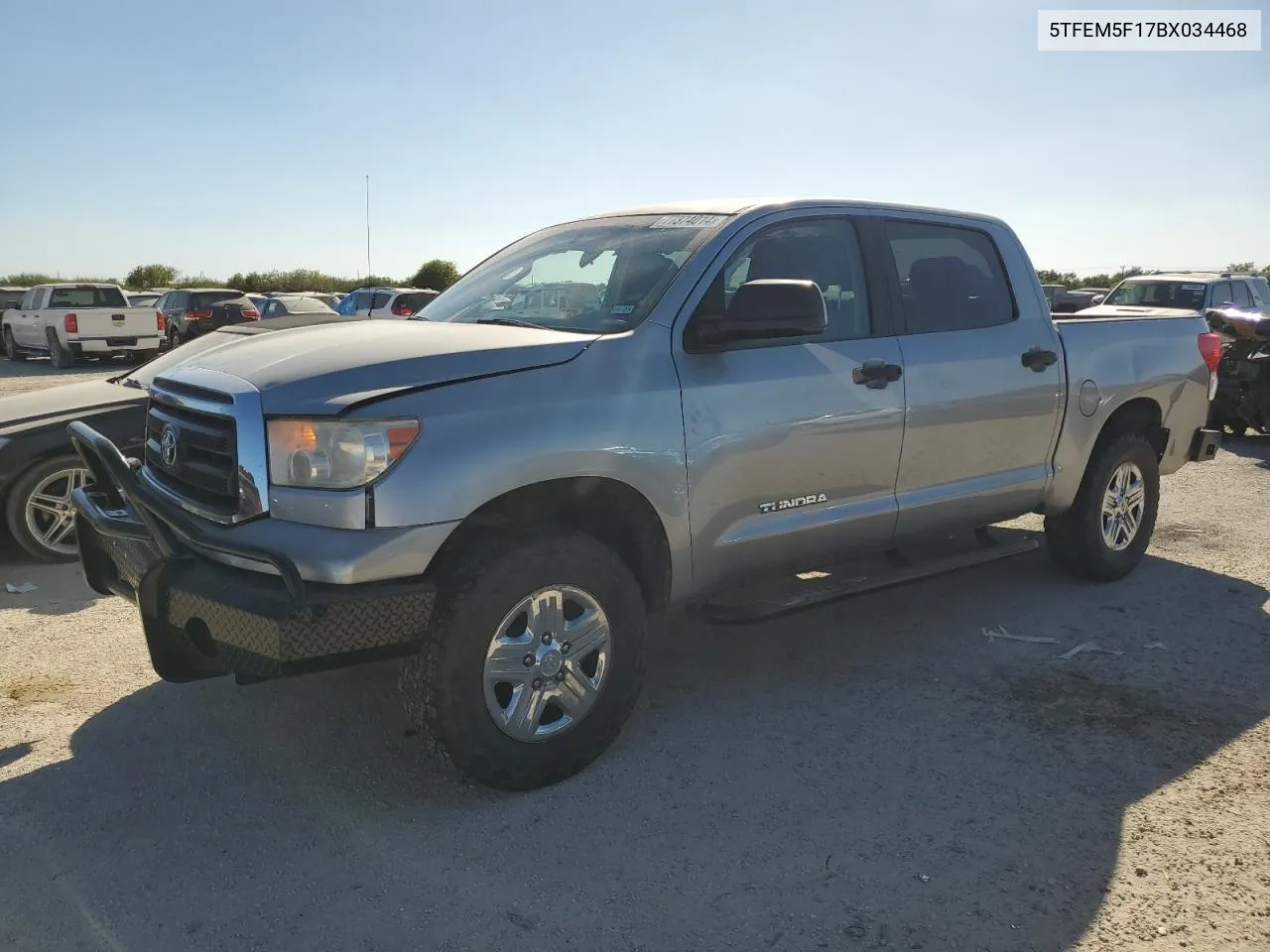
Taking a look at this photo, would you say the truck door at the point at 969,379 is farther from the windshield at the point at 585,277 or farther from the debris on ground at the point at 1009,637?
the windshield at the point at 585,277

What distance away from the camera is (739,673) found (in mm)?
4469

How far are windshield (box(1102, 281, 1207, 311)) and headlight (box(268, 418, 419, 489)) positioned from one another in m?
14.2

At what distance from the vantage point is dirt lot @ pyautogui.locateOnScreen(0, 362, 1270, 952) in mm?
2713

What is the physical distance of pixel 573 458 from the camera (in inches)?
130

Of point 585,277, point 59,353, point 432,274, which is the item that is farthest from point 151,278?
point 585,277

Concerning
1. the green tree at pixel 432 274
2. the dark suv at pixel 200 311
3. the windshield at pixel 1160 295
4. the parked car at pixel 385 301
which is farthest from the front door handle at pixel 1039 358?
the green tree at pixel 432 274

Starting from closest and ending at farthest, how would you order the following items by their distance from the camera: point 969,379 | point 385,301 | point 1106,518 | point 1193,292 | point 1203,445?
point 969,379, point 1106,518, point 1203,445, point 1193,292, point 385,301

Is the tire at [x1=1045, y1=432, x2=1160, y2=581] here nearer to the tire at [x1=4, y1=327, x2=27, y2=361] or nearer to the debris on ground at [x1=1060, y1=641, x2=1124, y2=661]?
the debris on ground at [x1=1060, y1=641, x2=1124, y2=661]

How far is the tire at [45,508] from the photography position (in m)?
5.87

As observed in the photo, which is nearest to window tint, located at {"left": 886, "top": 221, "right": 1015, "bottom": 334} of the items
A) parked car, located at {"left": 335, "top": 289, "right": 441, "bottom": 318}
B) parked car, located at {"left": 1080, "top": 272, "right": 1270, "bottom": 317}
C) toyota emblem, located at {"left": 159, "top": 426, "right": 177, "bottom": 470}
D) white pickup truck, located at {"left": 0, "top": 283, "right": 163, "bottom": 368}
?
toyota emblem, located at {"left": 159, "top": 426, "right": 177, "bottom": 470}

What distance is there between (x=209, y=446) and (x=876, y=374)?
8.30 ft

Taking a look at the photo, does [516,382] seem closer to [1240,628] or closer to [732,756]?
[732,756]

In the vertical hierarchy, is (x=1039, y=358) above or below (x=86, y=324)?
above

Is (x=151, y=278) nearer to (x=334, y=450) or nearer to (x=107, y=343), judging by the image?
(x=107, y=343)
